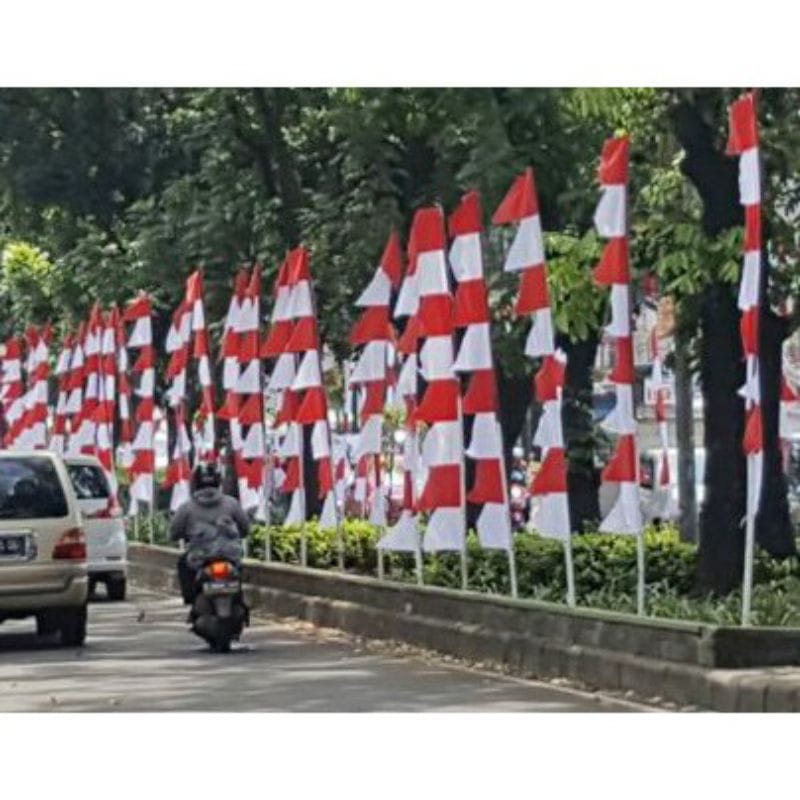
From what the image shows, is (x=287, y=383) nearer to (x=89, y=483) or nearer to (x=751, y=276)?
(x=89, y=483)

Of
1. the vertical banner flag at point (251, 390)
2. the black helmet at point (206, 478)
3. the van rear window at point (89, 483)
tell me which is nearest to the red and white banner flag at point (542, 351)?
the black helmet at point (206, 478)

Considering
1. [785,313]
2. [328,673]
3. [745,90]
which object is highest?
[745,90]

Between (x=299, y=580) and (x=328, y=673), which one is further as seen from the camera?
(x=299, y=580)

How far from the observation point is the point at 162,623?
2223 centimetres

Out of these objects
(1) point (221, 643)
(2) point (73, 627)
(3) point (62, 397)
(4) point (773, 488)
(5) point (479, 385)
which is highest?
(3) point (62, 397)

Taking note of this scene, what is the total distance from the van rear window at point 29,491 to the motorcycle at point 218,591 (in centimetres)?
133

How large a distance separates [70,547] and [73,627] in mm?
862

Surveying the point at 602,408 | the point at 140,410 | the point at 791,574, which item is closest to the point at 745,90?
the point at 791,574

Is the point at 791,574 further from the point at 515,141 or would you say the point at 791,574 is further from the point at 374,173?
the point at 374,173

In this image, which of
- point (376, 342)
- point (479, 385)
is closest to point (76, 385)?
point (376, 342)

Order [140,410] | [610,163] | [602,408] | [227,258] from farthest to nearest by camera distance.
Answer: [602,408] → [140,410] → [227,258] → [610,163]

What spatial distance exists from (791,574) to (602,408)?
115ft

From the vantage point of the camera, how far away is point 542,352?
55.2 ft

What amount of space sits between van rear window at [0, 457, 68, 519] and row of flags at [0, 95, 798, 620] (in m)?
2.98
